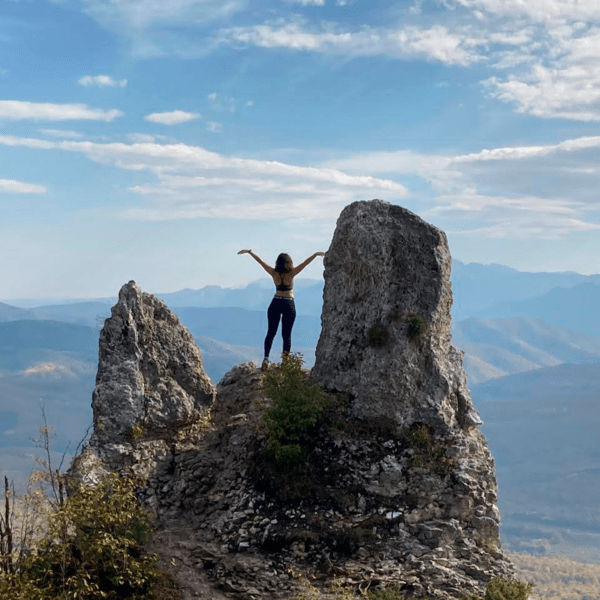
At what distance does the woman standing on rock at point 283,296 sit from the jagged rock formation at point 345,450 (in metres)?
1.67

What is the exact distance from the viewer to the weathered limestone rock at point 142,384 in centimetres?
2033

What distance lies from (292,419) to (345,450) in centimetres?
162

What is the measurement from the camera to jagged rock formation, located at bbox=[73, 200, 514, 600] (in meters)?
16.7

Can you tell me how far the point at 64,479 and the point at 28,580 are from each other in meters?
3.39

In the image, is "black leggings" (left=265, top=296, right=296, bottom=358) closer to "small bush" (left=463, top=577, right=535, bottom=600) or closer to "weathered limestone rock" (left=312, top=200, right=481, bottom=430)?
"weathered limestone rock" (left=312, top=200, right=481, bottom=430)

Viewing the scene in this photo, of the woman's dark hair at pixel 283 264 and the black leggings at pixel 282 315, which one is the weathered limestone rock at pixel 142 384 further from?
the woman's dark hair at pixel 283 264

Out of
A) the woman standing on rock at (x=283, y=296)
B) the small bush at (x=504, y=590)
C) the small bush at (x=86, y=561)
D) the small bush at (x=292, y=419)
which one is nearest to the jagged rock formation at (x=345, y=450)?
the small bush at (x=292, y=419)

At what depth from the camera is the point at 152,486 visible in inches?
778

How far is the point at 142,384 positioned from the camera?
832 inches

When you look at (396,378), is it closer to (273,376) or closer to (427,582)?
A: (273,376)

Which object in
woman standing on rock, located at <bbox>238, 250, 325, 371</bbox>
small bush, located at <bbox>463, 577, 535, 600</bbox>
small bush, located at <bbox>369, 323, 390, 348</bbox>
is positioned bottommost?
small bush, located at <bbox>463, 577, 535, 600</bbox>

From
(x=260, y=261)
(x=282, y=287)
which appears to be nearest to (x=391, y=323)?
(x=282, y=287)


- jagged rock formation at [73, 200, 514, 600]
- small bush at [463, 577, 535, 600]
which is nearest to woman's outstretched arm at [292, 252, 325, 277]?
jagged rock formation at [73, 200, 514, 600]

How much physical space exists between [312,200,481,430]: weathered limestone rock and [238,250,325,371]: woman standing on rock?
1.91m
